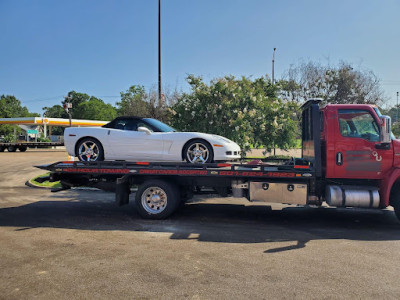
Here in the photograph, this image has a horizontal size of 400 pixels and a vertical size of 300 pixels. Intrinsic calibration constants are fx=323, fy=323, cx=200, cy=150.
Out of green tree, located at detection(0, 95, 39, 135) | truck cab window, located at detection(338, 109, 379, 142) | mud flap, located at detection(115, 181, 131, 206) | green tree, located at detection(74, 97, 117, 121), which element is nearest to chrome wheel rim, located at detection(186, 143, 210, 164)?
mud flap, located at detection(115, 181, 131, 206)

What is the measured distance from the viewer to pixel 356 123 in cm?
628

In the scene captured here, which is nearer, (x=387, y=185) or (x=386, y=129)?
(x=386, y=129)

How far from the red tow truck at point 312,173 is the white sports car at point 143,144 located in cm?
35

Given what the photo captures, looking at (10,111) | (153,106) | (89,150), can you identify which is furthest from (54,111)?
(89,150)

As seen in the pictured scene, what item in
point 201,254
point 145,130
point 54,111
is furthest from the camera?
point 54,111

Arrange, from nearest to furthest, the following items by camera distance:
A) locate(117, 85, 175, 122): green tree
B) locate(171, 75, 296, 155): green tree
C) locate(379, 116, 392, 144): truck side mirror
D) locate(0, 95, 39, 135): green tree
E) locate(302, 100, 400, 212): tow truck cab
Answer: locate(379, 116, 392, 144): truck side mirror < locate(302, 100, 400, 212): tow truck cab < locate(171, 75, 296, 155): green tree < locate(117, 85, 175, 122): green tree < locate(0, 95, 39, 135): green tree

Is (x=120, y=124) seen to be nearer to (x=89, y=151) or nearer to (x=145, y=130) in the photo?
(x=145, y=130)

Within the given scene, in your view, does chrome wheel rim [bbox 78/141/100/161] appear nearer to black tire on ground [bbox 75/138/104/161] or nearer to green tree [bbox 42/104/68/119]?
black tire on ground [bbox 75/138/104/161]

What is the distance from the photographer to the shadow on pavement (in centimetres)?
565

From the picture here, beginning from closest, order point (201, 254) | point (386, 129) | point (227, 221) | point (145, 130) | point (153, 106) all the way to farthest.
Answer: point (201, 254), point (386, 129), point (227, 221), point (145, 130), point (153, 106)

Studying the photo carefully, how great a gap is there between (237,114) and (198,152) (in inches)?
142

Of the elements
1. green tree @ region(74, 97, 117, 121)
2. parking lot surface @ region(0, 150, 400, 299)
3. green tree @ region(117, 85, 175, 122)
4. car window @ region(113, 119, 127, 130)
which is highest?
green tree @ region(74, 97, 117, 121)

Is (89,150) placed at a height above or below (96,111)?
below

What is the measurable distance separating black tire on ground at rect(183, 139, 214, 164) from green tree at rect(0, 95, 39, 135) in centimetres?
6448
